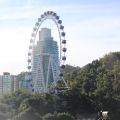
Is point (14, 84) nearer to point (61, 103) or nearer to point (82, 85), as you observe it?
point (82, 85)

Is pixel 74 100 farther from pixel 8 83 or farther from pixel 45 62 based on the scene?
pixel 8 83

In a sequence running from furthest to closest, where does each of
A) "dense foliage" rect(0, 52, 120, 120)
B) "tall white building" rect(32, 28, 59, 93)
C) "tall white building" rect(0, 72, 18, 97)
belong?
"tall white building" rect(0, 72, 18, 97) < "tall white building" rect(32, 28, 59, 93) < "dense foliage" rect(0, 52, 120, 120)

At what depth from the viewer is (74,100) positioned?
176 ft

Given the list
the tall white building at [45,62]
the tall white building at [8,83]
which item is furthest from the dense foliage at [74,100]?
the tall white building at [8,83]

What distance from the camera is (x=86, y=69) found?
7112cm

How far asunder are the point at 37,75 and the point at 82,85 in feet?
22.1

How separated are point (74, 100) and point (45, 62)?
12.8 metres

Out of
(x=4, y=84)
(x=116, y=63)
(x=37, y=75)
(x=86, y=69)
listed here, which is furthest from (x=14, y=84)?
(x=37, y=75)

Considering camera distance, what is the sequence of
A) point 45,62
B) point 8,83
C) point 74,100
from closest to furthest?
point 74,100
point 45,62
point 8,83

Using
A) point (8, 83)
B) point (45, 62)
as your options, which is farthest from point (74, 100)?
point (8, 83)

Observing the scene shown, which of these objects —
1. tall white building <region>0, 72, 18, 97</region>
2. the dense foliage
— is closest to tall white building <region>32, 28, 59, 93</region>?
the dense foliage

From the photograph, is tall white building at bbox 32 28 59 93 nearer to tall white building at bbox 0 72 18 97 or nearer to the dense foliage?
the dense foliage

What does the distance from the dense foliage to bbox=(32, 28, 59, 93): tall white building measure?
2167 mm

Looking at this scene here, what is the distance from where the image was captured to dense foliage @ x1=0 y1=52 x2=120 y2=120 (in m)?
47.9
